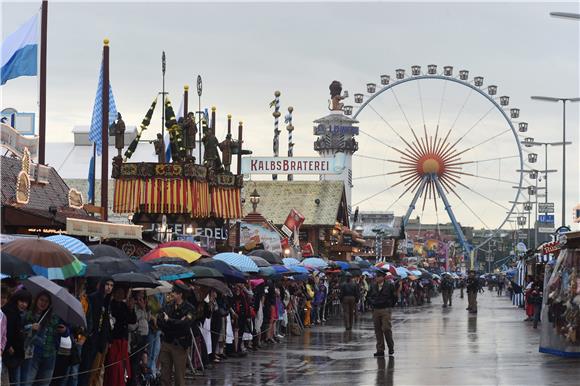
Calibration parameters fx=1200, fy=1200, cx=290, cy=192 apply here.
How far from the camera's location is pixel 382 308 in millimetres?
24781

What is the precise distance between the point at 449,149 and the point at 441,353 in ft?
200

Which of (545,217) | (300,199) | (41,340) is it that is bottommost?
(41,340)

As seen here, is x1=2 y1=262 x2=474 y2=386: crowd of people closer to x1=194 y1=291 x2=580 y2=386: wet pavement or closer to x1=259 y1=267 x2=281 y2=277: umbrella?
x1=259 y1=267 x2=281 y2=277: umbrella

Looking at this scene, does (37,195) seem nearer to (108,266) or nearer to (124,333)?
(124,333)

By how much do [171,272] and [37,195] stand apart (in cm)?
1074

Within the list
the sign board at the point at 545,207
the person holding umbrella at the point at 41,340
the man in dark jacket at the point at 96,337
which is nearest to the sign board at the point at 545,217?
the sign board at the point at 545,207

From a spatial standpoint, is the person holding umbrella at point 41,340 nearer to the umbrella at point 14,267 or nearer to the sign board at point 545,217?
the umbrella at point 14,267

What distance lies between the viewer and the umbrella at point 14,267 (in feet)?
40.3

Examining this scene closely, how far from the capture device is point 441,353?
24.7m

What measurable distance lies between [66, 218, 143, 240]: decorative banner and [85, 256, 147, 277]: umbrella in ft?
14.3

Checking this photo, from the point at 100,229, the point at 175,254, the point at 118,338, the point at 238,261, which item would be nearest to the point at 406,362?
the point at 238,261

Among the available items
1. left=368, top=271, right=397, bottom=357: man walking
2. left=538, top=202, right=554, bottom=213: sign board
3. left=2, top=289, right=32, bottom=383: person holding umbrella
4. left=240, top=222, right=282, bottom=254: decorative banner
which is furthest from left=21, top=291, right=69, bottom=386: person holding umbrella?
left=538, top=202, right=554, bottom=213: sign board

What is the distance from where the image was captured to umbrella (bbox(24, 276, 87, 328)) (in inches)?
507

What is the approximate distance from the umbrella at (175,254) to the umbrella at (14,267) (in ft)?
27.0
